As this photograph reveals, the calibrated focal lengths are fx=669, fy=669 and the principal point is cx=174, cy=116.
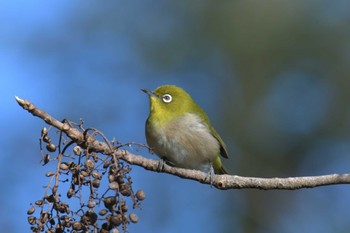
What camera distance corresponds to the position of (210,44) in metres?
11.4

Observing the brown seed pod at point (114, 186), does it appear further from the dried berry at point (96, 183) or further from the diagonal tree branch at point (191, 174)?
the diagonal tree branch at point (191, 174)

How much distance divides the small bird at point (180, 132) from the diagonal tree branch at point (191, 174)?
1295 mm

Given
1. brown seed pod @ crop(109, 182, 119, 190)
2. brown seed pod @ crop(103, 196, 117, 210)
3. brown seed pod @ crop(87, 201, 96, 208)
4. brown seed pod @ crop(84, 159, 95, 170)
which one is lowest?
brown seed pod @ crop(87, 201, 96, 208)

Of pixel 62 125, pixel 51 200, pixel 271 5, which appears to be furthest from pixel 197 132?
pixel 271 5

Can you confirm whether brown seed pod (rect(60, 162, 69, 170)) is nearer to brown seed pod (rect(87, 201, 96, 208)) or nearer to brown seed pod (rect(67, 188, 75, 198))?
brown seed pod (rect(67, 188, 75, 198))

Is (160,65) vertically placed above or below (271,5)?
below

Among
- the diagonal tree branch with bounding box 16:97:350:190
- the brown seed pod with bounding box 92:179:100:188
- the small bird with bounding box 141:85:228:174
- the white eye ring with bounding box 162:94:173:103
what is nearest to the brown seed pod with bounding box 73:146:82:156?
the diagonal tree branch with bounding box 16:97:350:190

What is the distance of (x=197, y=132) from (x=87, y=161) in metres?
2.61

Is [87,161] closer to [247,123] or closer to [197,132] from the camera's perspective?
[197,132]

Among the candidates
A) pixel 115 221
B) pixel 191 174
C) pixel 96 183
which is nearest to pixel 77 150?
pixel 96 183

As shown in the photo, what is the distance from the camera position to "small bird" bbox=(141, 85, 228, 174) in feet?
17.7

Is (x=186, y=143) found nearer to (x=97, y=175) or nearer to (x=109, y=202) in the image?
(x=97, y=175)

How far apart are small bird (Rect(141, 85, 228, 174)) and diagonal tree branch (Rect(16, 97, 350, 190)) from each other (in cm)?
129

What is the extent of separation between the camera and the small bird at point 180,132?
17.7 feet
